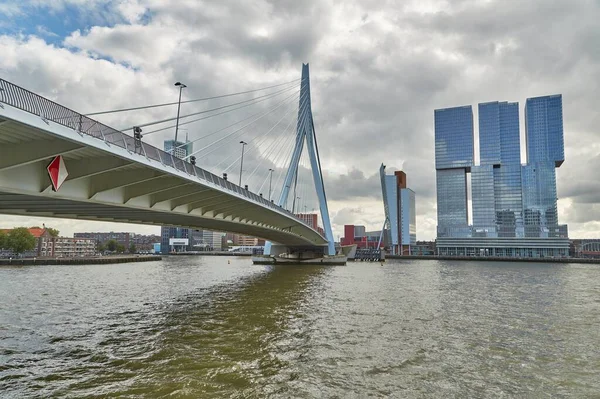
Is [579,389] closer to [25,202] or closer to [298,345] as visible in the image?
[298,345]

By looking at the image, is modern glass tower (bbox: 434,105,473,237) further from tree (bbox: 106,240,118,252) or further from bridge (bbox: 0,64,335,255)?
bridge (bbox: 0,64,335,255)

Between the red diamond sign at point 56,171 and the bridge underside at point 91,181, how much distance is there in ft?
0.99

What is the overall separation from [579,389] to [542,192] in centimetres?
14955

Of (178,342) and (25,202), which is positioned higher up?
(25,202)

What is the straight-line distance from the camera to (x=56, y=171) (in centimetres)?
1193

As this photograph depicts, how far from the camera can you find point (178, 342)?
531 inches

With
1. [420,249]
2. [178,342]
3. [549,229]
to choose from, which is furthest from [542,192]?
[178,342]

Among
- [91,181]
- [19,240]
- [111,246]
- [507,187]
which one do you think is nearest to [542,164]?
[507,187]

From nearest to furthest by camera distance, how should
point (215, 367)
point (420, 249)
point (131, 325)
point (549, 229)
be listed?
point (215, 367) → point (131, 325) → point (549, 229) → point (420, 249)

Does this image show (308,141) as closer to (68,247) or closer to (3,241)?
(3,241)

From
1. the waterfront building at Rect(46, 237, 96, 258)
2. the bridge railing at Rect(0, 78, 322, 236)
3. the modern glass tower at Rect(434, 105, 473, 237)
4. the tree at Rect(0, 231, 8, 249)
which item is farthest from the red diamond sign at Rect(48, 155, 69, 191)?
the modern glass tower at Rect(434, 105, 473, 237)

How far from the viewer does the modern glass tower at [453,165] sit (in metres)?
149

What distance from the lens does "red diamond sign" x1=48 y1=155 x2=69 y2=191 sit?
11.7 meters

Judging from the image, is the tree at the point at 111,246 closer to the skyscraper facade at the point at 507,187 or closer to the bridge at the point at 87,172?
the skyscraper facade at the point at 507,187
